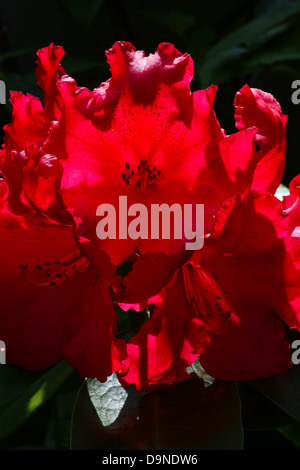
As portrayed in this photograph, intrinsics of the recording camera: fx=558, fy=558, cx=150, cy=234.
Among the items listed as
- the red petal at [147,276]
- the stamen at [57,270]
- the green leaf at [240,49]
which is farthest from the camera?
the green leaf at [240,49]

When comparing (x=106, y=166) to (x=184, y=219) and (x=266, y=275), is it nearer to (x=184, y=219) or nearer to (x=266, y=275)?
(x=184, y=219)

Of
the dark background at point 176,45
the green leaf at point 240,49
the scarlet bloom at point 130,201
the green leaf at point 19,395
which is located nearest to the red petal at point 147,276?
the scarlet bloom at point 130,201

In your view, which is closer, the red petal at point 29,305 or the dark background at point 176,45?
the red petal at point 29,305

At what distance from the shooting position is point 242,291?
61cm

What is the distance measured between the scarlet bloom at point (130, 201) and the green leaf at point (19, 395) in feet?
0.45

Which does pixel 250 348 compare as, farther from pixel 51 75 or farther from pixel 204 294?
pixel 51 75

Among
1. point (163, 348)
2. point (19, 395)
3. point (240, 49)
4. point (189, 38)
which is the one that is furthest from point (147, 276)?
point (189, 38)

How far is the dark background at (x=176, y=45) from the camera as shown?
1.09 m

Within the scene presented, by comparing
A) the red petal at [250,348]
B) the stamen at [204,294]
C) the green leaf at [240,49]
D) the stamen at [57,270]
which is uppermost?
the green leaf at [240,49]

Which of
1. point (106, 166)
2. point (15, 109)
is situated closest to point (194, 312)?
point (106, 166)

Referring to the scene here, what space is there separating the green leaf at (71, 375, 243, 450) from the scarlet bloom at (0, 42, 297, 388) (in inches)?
3.2

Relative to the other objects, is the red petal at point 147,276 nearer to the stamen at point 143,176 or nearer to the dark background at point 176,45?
the stamen at point 143,176

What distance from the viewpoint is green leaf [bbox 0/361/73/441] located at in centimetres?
74

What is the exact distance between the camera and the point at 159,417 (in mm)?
659
